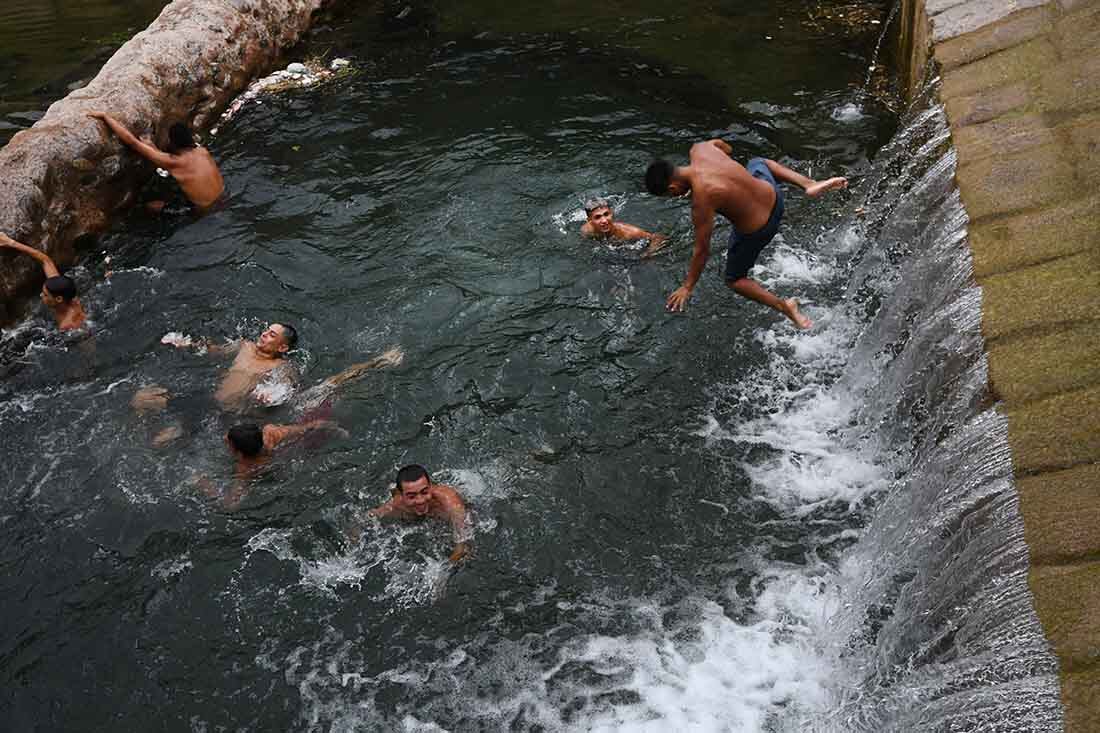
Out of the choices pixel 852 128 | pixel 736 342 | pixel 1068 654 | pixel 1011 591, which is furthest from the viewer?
pixel 852 128

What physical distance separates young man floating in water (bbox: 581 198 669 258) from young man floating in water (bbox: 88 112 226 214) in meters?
3.89

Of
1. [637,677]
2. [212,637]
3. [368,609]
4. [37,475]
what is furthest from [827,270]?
[37,475]

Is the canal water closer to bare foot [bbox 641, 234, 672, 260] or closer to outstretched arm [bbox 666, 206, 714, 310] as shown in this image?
bare foot [bbox 641, 234, 672, 260]

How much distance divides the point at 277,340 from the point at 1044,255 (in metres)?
5.23

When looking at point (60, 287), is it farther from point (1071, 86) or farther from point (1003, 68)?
point (1071, 86)

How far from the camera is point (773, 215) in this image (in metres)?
6.48

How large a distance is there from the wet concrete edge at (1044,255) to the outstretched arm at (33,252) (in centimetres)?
720

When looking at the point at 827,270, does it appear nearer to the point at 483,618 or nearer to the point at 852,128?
the point at 852,128

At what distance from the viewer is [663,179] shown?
5.92m

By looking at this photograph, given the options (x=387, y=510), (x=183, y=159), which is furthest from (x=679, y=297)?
(x=183, y=159)

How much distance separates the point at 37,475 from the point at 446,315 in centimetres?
321

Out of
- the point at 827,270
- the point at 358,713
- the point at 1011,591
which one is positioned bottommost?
the point at 358,713

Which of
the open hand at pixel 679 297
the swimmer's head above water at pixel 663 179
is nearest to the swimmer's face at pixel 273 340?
the open hand at pixel 679 297

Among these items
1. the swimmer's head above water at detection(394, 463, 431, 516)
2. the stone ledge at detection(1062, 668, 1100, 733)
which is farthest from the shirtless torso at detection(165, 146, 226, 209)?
the stone ledge at detection(1062, 668, 1100, 733)
